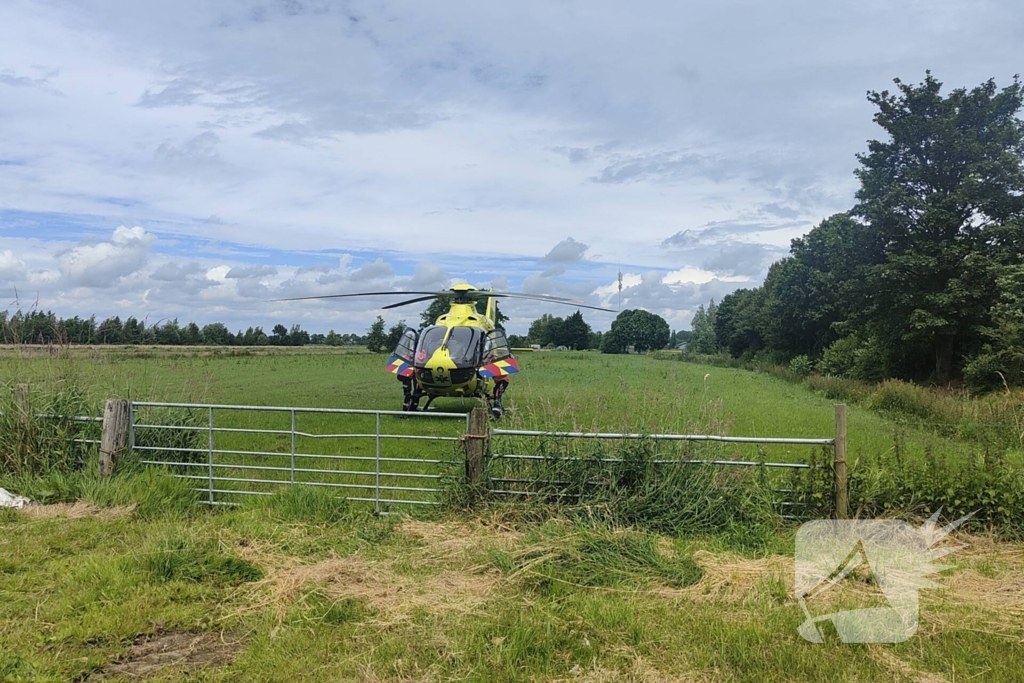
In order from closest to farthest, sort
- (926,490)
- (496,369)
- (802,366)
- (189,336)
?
1. (926,490)
2. (496,369)
3. (189,336)
4. (802,366)

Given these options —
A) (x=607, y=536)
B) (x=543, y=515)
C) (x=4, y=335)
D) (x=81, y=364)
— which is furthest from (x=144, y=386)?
(x=607, y=536)

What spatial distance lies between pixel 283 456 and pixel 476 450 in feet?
13.0

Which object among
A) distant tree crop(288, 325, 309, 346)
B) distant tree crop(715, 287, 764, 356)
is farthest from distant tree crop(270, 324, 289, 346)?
distant tree crop(715, 287, 764, 356)

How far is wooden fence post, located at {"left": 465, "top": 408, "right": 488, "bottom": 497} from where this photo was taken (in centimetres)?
601

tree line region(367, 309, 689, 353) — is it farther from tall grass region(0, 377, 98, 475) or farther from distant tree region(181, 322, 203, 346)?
tall grass region(0, 377, 98, 475)

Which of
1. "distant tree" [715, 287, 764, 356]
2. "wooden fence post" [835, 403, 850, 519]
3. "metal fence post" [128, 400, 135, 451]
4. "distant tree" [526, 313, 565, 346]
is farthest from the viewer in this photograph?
"distant tree" [526, 313, 565, 346]

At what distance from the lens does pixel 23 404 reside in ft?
23.4

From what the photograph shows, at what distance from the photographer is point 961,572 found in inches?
185

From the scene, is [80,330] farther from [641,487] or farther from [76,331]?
[641,487]

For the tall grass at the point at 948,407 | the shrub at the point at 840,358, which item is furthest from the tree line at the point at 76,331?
the shrub at the point at 840,358

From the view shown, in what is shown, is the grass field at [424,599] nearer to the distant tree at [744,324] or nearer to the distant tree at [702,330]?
the distant tree at [744,324]

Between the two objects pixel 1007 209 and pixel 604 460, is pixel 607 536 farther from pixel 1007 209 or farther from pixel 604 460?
pixel 1007 209

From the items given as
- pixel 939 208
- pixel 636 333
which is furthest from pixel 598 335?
pixel 939 208

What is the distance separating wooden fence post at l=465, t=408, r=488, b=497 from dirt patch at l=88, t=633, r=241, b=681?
8.45ft
